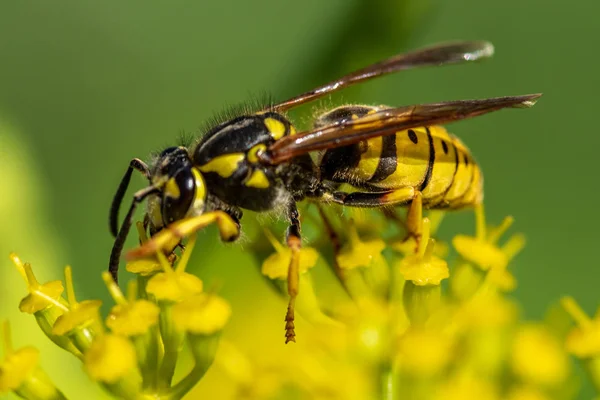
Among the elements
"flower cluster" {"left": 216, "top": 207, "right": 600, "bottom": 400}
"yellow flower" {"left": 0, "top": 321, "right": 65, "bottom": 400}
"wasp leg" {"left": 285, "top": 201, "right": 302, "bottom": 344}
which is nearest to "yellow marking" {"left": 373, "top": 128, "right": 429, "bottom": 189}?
"flower cluster" {"left": 216, "top": 207, "right": 600, "bottom": 400}

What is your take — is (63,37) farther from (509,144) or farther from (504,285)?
(504,285)

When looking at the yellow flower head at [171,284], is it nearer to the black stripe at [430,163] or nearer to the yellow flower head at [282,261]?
the yellow flower head at [282,261]

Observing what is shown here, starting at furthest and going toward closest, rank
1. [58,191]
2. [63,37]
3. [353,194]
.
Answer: [63,37]
[58,191]
[353,194]

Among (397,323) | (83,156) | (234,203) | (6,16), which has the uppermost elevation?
(6,16)

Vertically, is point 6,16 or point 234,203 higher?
point 6,16

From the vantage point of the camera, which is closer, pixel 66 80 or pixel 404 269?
pixel 404 269

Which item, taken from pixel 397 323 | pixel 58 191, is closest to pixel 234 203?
pixel 397 323
